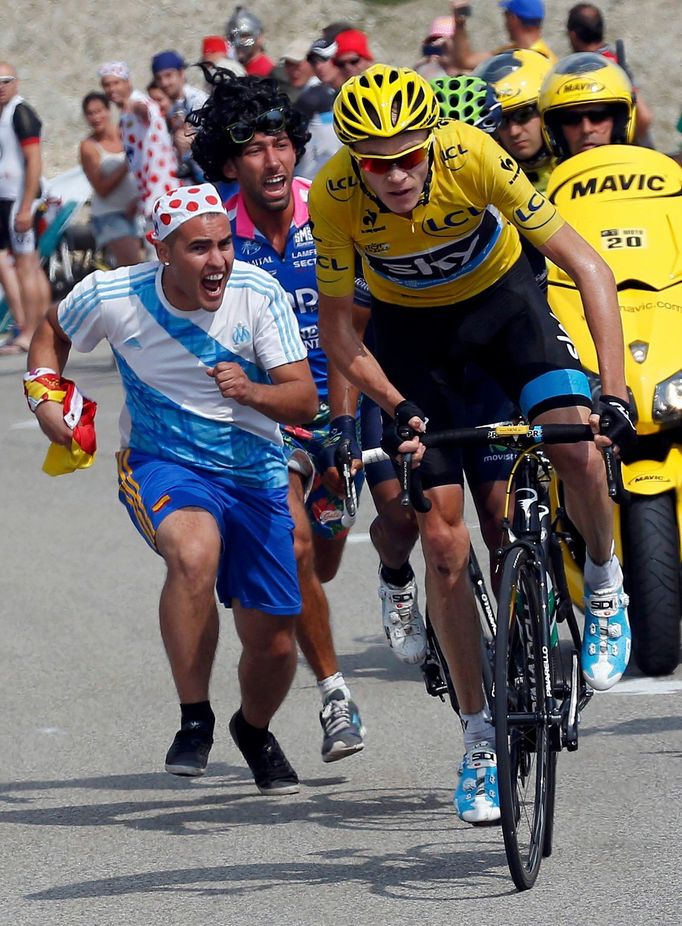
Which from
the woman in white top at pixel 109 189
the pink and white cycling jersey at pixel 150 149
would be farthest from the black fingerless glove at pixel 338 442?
the woman in white top at pixel 109 189

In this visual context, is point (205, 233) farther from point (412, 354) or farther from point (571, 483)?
point (571, 483)

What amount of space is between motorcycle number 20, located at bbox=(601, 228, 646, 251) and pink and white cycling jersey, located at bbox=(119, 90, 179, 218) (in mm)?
7753

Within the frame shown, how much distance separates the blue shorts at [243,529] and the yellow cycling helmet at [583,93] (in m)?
2.43

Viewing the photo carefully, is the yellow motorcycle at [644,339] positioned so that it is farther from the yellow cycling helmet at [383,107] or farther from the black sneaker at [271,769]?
the yellow cycling helmet at [383,107]

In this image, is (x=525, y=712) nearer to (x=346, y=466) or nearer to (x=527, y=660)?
(x=527, y=660)

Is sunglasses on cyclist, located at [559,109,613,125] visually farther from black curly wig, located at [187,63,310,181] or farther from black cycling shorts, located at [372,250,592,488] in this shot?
black cycling shorts, located at [372,250,592,488]

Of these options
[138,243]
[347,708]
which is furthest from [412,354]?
[138,243]

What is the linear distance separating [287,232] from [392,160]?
5.86 ft

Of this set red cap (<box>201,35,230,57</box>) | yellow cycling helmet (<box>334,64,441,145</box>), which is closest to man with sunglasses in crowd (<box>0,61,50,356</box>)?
red cap (<box>201,35,230,57</box>)

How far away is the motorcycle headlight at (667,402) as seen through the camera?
7.02m

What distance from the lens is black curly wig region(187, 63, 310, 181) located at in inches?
271

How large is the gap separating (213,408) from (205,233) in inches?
22.3

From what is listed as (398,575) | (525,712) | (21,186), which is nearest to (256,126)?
(398,575)

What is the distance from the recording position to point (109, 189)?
15703mm
